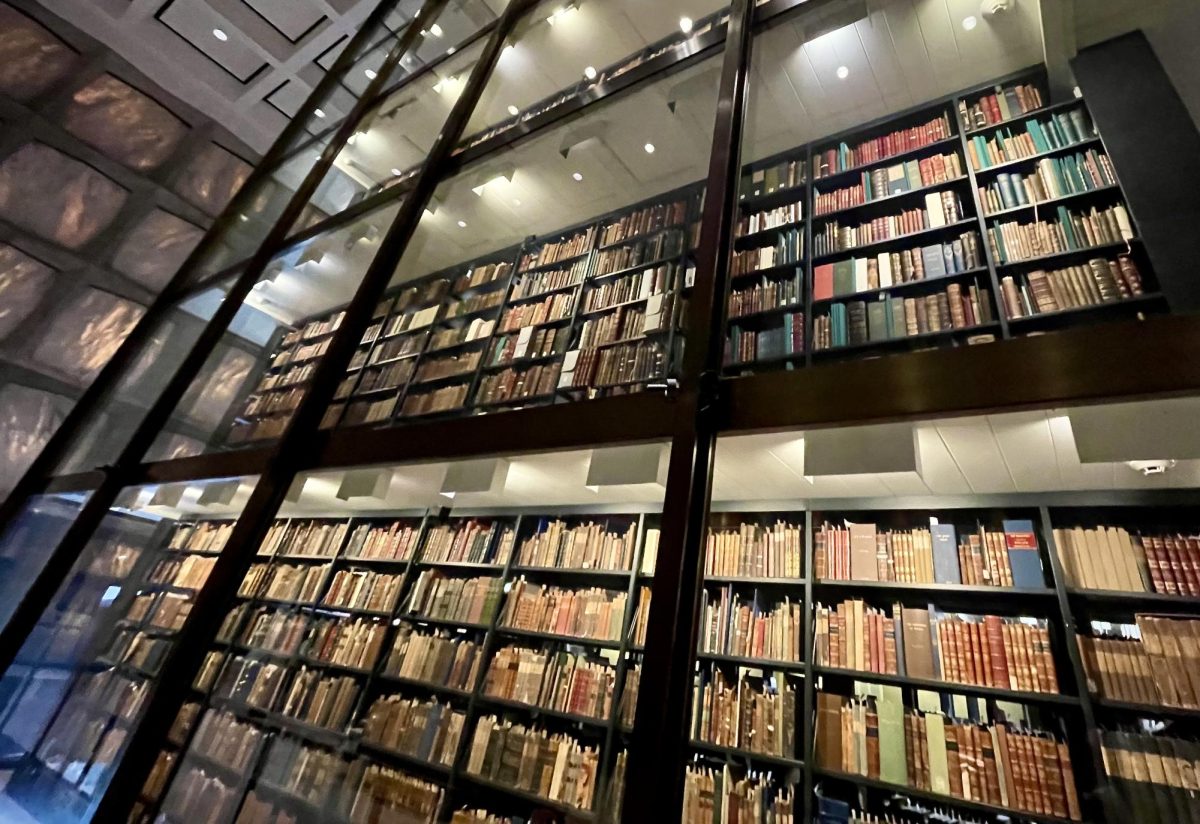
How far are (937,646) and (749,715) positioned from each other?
2.41 ft

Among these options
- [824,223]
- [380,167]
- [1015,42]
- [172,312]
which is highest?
[1015,42]

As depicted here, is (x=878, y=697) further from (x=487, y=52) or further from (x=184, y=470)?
(x=487, y=52)

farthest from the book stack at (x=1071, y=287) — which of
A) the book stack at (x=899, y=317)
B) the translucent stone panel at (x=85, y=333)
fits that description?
the translucent stone panel at (x=85, y=333)

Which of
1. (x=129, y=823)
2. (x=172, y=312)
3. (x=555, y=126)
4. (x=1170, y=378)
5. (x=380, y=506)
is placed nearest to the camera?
(x=1170, y=378)

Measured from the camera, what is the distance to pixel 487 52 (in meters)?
2.44

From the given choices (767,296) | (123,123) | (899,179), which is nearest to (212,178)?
(123,123)

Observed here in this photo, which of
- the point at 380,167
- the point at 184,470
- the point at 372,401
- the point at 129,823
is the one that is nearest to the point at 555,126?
the point at 380,167

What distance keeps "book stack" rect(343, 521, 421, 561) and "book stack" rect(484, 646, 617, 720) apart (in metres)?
1.02

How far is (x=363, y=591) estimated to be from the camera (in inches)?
91.9

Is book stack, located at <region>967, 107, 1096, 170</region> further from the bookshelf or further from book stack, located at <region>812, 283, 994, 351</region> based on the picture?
the bookshelf

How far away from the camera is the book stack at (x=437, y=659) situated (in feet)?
5.56

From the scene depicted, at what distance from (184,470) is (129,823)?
3.91 feet

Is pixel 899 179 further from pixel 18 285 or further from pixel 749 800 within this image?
pixel 18 285

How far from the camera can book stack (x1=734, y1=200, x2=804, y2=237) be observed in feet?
4.56
